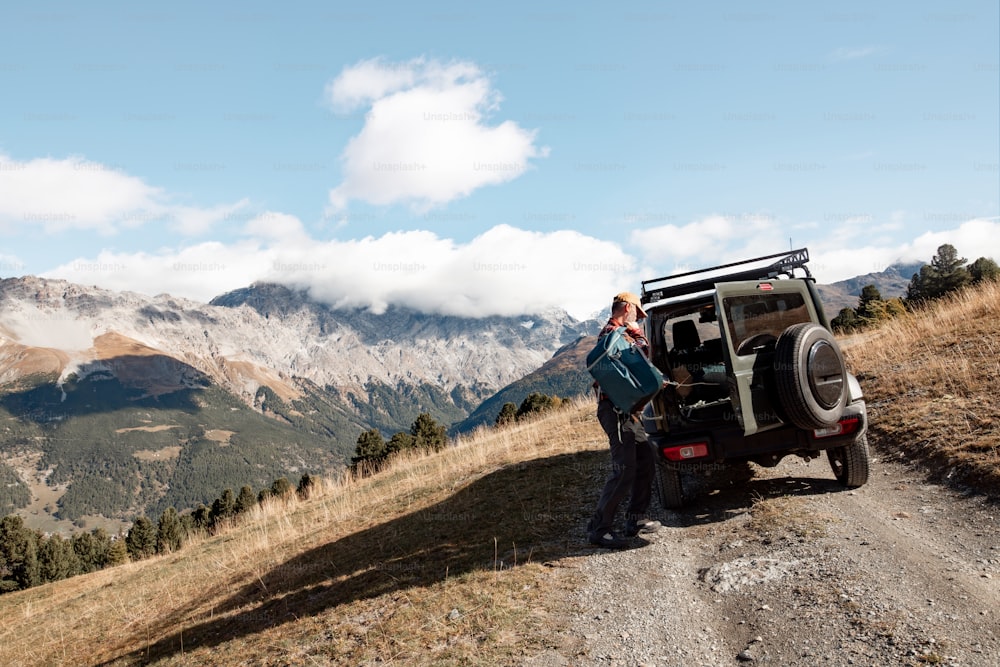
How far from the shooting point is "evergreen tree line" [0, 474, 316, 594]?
4559cm

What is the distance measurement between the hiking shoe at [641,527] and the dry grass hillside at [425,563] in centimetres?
63

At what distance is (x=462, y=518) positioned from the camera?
29.1 feet

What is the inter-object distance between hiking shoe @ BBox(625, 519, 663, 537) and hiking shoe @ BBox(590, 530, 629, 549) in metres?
0.18

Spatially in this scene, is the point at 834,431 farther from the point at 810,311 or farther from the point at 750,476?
the point at 750,476

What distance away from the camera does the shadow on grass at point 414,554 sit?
659cm

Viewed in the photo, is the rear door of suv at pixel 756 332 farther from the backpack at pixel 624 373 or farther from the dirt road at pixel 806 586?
the dirt road at pixel 806 586

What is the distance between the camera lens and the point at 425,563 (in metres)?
7.09

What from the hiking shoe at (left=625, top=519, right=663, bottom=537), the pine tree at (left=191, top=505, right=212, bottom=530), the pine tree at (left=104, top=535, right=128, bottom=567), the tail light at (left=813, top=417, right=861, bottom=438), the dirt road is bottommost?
the pine tree at (left=104, top=535, right=128, bottom=567)

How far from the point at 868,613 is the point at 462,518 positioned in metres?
5.79

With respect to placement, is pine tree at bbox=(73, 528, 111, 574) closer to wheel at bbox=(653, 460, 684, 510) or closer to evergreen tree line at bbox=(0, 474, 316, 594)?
evergreen tree line at bbox=(0, 474, 316, 594)

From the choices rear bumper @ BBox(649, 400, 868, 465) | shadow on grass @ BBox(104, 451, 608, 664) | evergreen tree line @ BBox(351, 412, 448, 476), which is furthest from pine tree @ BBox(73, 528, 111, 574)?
rear bumper @ BBox(649, 400, 868, 465)

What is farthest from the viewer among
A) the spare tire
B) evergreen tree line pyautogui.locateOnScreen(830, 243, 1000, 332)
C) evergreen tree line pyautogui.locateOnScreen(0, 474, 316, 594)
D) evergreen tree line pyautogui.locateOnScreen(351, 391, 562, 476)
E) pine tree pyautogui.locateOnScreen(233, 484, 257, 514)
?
pine tree pyautogui.locateOnScreen(233, 484, 257, 514)

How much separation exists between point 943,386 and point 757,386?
5158 mm

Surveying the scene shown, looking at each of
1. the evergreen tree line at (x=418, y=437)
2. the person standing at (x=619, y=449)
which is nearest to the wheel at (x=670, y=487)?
the person standing at (x=619, y=449)
